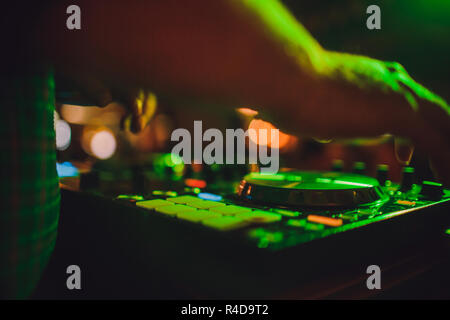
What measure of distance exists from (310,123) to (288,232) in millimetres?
256

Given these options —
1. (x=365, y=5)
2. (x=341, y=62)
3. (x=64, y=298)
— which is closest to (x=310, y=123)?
(x=341, y=62)

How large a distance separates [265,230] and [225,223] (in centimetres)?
6

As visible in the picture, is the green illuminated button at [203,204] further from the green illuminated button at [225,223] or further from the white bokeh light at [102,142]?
the white bokeh light at [102,142]

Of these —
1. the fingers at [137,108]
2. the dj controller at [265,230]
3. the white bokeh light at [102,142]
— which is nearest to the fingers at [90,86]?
the fingers at [137,108]

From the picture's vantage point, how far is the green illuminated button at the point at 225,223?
0.42 metres

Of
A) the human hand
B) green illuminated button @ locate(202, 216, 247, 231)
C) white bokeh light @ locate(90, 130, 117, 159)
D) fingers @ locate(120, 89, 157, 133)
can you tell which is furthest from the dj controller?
white bokeh light @ locate(90, 130, 117, 159)

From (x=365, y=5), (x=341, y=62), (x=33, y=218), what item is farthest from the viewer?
A: (x=365, y=5)

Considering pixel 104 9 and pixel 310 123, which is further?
pixel 310 123

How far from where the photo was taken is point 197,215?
1.60ft

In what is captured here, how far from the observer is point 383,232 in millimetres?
531

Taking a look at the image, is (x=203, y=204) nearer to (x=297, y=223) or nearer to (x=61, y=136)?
(x=297, y=223)

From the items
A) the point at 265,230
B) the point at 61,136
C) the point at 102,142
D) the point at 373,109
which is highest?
the point at 102,142

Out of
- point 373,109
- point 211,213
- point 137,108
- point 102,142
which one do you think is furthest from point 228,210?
point 102,142
